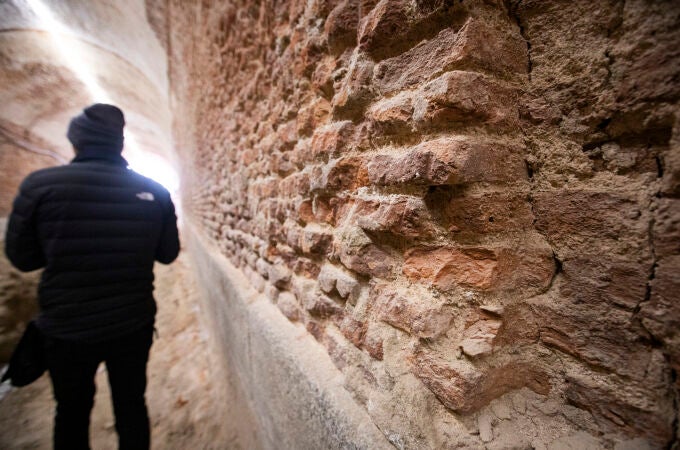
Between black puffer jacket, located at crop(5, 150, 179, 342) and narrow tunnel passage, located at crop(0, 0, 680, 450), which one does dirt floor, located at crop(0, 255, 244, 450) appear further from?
narrow tunnel passage, located at crop(0, 0, 680, 450)

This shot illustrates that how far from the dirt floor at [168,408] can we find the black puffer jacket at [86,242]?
120 cm

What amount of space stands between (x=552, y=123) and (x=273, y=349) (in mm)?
Result: 1232

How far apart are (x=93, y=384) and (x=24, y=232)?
935mm

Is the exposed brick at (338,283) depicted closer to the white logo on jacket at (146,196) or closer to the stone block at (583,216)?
the stone block at (583,216)

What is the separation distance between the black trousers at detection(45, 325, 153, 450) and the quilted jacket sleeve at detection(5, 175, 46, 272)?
1.42 feet

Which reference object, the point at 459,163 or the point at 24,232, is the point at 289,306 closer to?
the point at 459,163

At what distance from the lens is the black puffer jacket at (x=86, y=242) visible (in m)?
1.31

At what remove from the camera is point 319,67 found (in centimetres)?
98

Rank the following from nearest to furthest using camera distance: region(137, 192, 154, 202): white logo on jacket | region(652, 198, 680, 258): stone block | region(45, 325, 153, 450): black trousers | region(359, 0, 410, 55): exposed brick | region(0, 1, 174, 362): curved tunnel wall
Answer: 1. region(652, 198, 680, 258): stone block
2. region(359, 0, 410, 55): exposed brick
3. region(45, 325, 153, 450): black trousers
4. region(137, 192, 154, 202): white logo on jacket
5. region(0, 1, 174, 362): curved tunnel wall

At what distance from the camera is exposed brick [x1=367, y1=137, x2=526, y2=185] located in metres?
0.52

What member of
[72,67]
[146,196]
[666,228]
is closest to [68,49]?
[72,67]

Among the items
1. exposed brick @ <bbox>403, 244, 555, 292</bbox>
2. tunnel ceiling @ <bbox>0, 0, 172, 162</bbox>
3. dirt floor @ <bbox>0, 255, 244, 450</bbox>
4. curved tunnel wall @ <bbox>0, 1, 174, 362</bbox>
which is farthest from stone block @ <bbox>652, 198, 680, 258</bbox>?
tunnel ceiling @ <bbox>0, 0, 172, 162</bbox>

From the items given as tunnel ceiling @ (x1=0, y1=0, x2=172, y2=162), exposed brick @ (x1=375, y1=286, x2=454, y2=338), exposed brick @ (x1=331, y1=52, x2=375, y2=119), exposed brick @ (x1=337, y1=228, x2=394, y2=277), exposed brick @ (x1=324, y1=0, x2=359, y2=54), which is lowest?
exposed brick @ (x1=375, y1=286, x2=454, y2=338)

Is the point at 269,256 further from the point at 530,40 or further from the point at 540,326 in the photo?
the point at 530,40
